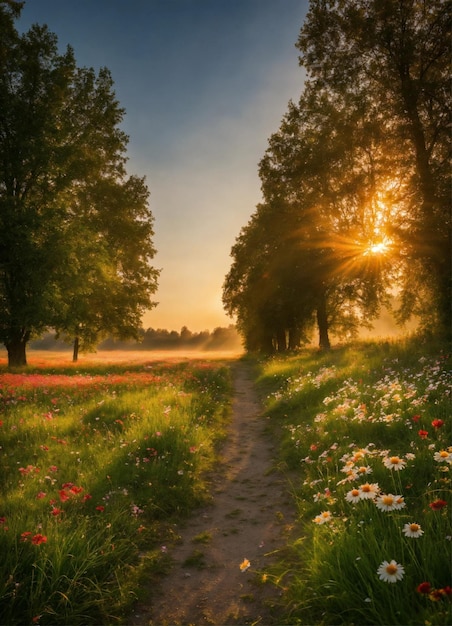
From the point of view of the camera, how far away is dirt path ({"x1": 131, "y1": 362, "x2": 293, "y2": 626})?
409 centimetres

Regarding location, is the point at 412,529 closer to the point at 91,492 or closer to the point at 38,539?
the point at 38,539

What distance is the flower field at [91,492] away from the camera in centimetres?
398

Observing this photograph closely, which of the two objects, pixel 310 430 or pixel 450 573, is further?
pixel 310 430

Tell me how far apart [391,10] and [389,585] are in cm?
1947

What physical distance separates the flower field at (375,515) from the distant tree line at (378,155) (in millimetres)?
8183

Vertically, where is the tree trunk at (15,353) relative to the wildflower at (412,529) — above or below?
above

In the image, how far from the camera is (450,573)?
10.5 feet

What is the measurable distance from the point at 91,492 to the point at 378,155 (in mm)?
18148

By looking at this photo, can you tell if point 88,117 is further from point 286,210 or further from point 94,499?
point 94,499

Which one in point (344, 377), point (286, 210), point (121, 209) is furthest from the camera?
point (121, 209)

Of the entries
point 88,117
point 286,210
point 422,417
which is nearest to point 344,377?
point 422,417

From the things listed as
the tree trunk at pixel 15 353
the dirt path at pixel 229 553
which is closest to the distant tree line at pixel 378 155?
the dirt path at pixel 229 553

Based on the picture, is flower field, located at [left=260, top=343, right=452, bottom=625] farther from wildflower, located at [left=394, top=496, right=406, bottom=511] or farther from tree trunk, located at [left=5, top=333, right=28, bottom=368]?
tree trunk, located at [left=5, top=333, right=28, bottom=368]

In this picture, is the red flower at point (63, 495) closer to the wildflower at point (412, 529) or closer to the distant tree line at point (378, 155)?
the wildflower at point (412, 529)
